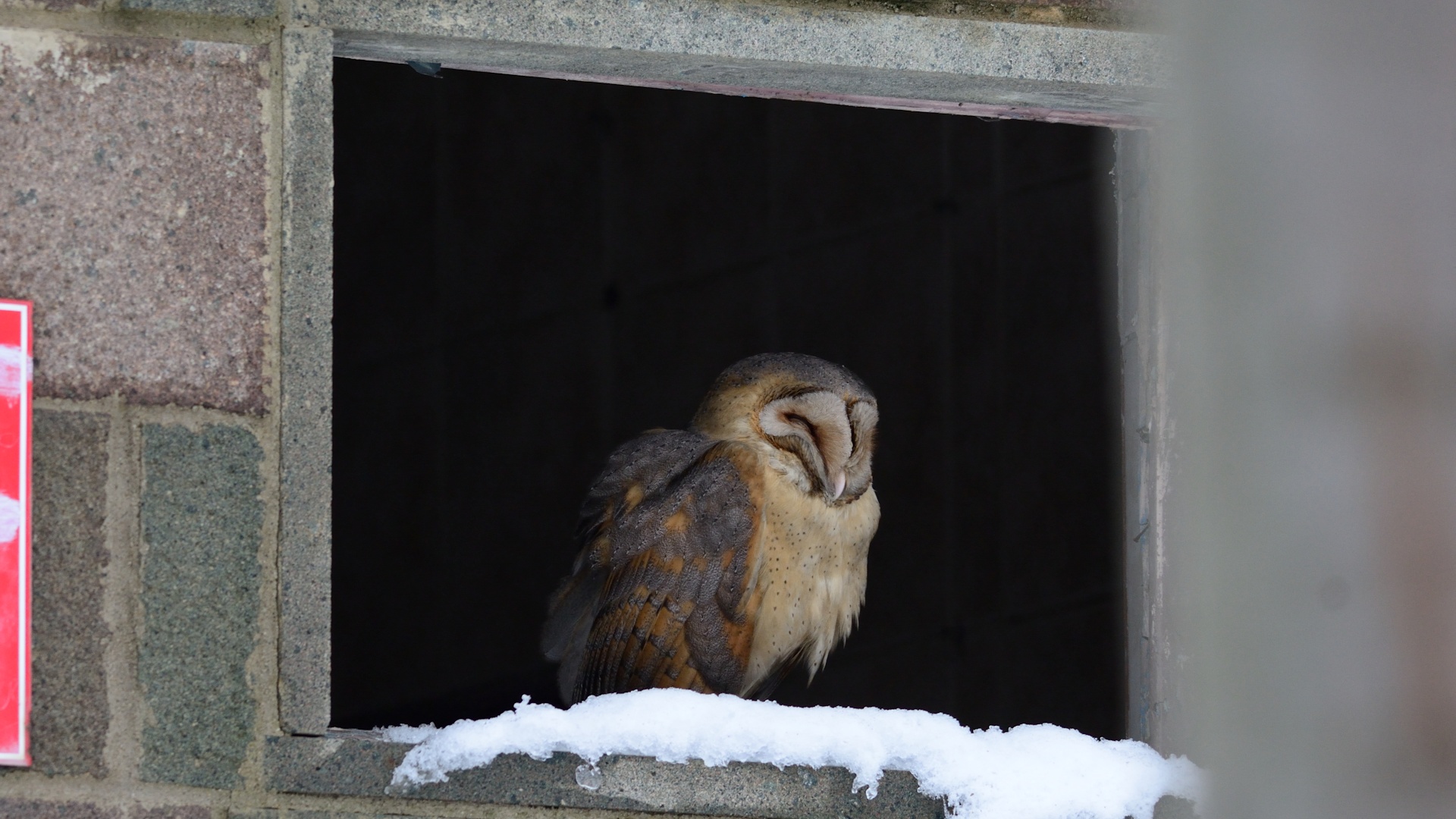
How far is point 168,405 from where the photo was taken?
2219 mm

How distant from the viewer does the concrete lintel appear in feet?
8.04

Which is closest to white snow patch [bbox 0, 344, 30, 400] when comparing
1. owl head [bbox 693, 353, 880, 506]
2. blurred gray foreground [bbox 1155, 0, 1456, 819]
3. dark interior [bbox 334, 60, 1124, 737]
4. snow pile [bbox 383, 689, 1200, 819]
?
snow pile [bbox 383, 689, 1200, 819]

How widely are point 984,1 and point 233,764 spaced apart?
1745mm

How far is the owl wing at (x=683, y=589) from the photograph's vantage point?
2.68 metres

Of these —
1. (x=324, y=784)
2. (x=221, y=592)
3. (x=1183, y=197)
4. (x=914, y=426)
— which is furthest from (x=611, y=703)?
(x=914, y=426)

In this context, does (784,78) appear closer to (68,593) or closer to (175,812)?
(68,593)

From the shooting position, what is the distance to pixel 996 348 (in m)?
6.09

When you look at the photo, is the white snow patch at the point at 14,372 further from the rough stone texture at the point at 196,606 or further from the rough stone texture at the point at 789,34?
the rough stone texture at the point at 789,34

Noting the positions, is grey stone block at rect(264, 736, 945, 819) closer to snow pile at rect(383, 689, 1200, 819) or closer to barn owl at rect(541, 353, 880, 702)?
snow pile at rect(383, 689, 1200, 819)

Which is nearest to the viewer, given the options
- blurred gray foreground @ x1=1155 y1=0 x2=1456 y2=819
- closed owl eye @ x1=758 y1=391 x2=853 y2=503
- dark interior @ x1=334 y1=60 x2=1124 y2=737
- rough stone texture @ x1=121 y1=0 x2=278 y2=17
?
blurred gray foreground @ x1=1155 y1=0 x2=1456 y2=819

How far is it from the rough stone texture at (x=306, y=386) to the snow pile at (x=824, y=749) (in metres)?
0.18

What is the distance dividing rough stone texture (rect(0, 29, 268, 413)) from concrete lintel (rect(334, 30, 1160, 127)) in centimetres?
27

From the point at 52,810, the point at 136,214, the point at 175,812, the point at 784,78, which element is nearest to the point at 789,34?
the point at 784,78

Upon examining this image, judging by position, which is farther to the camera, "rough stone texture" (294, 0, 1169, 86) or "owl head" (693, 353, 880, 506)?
"owl head" (693, 353, 880, 506)
